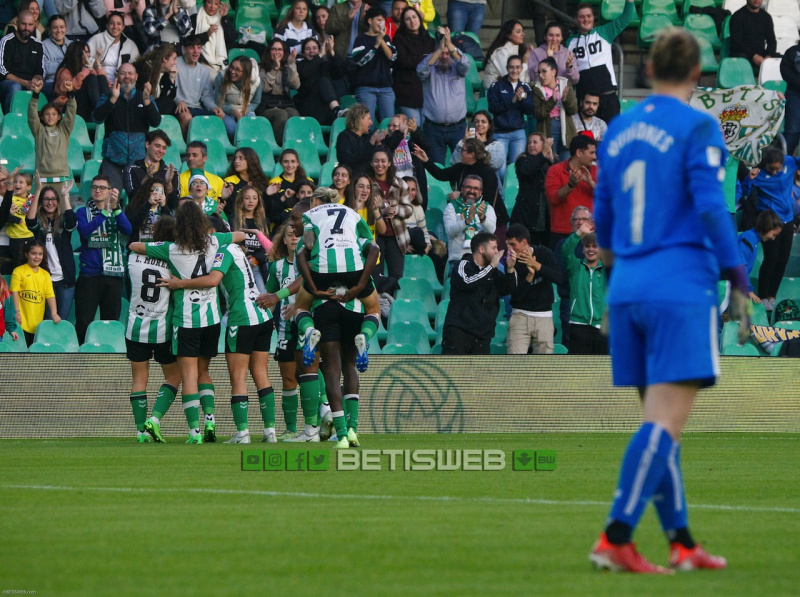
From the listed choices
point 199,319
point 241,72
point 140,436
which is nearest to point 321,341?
point 199,319

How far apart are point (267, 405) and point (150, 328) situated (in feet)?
4.56

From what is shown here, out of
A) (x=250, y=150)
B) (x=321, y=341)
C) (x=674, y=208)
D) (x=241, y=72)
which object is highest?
(x=241, y=72)

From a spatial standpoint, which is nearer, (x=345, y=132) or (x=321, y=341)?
(x=321, y=341)

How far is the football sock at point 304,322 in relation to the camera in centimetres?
1166

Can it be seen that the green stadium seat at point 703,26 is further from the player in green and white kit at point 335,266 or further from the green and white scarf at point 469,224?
the player in green and white kit at point 335,266

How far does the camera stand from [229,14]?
21203 mm

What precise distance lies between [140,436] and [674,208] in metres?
9.12

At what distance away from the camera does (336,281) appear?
11570 millimetres

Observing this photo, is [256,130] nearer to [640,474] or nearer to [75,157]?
[75,157]

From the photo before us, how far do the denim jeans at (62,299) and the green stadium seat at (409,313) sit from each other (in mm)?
4028

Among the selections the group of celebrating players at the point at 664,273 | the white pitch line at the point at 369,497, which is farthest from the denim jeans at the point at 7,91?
the group of celebrating players at the point at 664,273

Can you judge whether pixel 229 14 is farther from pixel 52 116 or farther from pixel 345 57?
pixel 52 116

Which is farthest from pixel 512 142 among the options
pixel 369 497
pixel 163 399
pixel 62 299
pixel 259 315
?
pixel 369 497

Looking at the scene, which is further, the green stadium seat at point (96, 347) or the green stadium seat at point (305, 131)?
the green stadium seat at point (305, 131)
